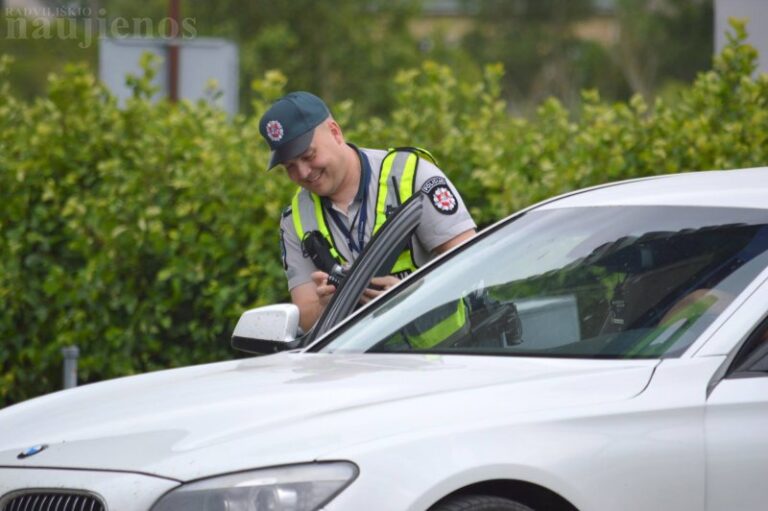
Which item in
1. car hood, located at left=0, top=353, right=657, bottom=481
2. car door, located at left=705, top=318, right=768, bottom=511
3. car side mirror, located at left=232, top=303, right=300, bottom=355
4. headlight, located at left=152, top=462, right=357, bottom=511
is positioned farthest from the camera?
car side mirror, located at left=232, top=303, right=300, bottom=355

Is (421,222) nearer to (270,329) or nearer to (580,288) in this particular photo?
(270,329)

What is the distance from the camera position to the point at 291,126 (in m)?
5.21

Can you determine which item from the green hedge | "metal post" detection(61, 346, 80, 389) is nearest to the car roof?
the green hedge

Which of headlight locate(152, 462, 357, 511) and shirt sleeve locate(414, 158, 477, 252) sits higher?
shirt sleeve locate(414, 158, 477, 252)

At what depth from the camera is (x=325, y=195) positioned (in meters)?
5.30

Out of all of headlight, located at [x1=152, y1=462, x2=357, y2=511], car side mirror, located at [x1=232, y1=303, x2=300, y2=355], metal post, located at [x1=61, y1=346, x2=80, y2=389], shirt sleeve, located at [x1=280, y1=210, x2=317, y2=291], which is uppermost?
shirt sleeve, located at [x1=280, y1=210, x2=317, y2=291]

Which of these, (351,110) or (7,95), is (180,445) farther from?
(7,95)

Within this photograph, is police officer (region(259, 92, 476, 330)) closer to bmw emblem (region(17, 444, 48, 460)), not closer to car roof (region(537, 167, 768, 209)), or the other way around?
car roof (region(537, 167, 768, 209))

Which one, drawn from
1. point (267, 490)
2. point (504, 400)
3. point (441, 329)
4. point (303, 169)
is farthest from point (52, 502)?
point (303, 169)

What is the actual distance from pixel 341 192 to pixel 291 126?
0.30m

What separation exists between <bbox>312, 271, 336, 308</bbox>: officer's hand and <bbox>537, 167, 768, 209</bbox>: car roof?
33.1 inches

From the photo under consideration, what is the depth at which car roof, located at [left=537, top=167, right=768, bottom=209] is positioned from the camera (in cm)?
427

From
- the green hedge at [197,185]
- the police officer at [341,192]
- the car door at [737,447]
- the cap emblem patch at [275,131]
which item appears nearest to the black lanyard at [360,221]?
the police officer at [341,192]

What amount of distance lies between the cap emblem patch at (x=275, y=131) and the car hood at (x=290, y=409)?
1.21 meters
